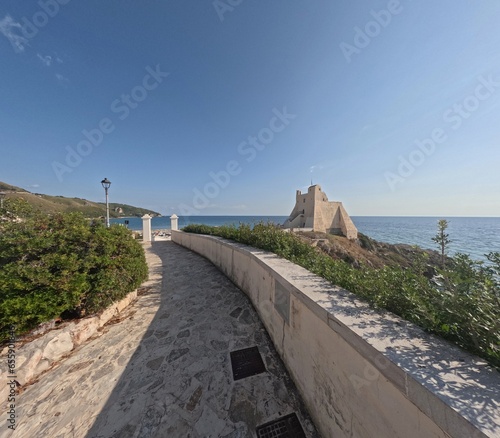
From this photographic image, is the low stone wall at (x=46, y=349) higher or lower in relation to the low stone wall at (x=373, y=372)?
lower

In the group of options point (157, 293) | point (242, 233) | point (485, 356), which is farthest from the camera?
point (242, 233)

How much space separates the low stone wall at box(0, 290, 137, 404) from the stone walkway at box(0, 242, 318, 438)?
0.47ft

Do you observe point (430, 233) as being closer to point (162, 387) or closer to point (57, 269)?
point (162, 387)

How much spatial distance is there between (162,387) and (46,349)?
6.55 ft

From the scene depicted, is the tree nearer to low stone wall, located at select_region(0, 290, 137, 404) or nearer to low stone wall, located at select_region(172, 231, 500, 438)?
low stone wall, located at select_region(172, 231, 500, 438)

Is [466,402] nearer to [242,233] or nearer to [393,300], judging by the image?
[393,300]

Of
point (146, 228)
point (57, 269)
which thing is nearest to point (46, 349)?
point (57, 269)

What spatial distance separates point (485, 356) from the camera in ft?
3.88

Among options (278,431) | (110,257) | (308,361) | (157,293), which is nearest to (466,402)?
(308,361)

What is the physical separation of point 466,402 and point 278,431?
6.73ft

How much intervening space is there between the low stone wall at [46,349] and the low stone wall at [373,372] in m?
3.57

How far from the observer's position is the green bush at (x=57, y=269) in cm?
289

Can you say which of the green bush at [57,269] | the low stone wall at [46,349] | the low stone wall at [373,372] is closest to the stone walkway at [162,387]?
the low stone wall at [46,349]

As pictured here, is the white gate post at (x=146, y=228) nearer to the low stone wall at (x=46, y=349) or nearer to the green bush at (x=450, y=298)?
the low stone wall at (x=46, y=349)
